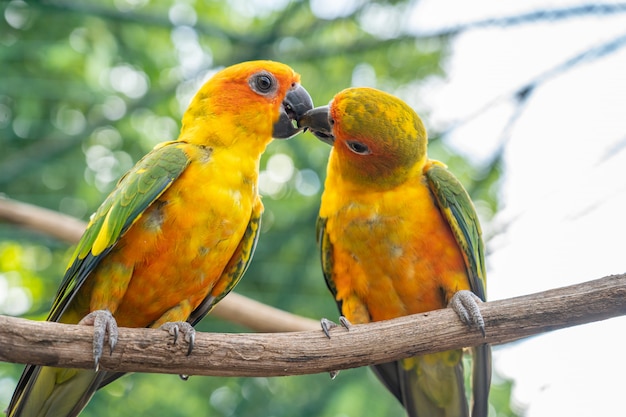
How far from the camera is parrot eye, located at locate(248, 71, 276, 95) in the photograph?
3213 millimetres

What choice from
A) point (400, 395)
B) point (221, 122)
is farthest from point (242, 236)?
point (400, 395)

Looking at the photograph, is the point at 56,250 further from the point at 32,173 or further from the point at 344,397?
the point at 344,397

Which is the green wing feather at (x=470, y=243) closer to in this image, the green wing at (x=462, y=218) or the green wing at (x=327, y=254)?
the green wing at (x=462, y=218)

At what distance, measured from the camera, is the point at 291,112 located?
3316 mm

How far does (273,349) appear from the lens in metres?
2.50

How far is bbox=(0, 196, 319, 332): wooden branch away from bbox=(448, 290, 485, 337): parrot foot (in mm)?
1219

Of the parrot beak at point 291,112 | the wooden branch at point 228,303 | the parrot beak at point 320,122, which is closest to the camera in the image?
the parrot beak at point 320,122

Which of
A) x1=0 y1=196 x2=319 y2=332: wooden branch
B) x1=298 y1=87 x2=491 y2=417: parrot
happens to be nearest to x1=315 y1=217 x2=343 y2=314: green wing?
x1=298 y1=87 x2=491 y2=417: parrot

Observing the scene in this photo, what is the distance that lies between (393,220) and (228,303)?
1386 mm

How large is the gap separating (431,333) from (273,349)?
2.09ft

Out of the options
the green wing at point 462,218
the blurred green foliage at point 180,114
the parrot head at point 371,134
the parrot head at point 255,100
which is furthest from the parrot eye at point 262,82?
the blurred green foliage at point 180,114

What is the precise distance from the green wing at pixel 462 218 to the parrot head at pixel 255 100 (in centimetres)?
75

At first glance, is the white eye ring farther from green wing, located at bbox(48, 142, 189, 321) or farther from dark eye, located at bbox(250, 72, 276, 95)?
green wing, located at bbox(48, 142, 189, 321)

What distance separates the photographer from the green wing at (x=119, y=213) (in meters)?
2.70
